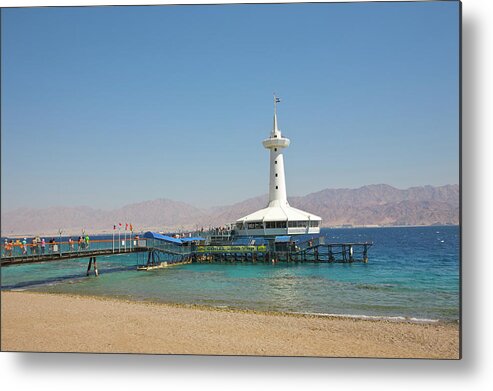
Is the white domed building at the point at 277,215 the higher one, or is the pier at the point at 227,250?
the white domed building at the point at 277,215

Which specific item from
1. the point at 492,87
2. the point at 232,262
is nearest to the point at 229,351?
the point at 492,87

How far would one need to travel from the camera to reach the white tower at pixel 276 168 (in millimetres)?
20922

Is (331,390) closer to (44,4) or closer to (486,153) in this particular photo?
(486,153)

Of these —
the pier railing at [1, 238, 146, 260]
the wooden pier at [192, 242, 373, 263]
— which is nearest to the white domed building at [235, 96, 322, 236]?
the wooden pier at [192, 242, 373, 263]

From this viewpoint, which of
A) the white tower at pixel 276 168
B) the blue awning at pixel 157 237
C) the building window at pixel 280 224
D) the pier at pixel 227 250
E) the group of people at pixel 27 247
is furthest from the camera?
the white tower at pixel 276 168

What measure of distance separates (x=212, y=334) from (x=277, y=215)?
1312 centimetres

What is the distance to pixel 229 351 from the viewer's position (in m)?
5.65

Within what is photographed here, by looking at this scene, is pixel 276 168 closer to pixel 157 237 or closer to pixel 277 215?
pixel 277 215

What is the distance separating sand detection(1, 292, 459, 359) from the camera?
571 centimetres

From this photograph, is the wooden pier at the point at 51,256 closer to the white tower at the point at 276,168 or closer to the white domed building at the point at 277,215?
the white domed building at the point at 277,215

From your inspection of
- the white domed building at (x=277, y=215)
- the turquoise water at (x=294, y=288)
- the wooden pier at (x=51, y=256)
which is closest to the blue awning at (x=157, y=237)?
the wooden pier at (x=51, y=256)

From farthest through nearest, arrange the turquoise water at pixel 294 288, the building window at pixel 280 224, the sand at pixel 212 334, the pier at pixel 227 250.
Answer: the building window at pixel 280 224
the pier at pixel 227 250
the turquoise water at pixel 294 288
the sand at pixel 212 334

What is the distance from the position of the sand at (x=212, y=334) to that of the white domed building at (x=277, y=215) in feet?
37.0

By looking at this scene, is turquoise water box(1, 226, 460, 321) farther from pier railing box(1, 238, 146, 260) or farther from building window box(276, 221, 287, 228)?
building window box(276, 221, 287, 228)
